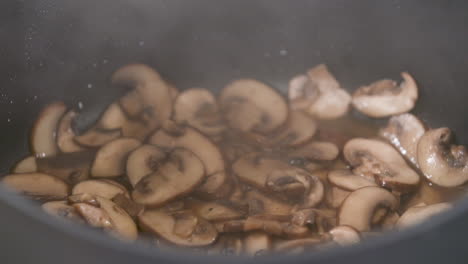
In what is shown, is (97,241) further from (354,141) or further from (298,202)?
(354,141)

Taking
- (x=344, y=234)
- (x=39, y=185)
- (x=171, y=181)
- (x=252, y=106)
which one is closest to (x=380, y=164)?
(x=344, y=234)

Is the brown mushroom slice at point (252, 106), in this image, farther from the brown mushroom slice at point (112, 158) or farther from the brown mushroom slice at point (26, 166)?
the brown mushroom slice at point (26, 166)

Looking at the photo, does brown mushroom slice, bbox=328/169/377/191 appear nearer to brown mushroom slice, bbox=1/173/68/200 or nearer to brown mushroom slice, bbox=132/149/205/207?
brown mushroom slice, bbox=132/149/205/207

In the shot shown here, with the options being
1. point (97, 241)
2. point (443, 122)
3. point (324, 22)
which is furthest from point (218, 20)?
point (97, 241)

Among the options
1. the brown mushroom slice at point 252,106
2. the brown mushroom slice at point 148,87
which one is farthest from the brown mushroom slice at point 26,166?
the brown mushroom slice at point 252,106

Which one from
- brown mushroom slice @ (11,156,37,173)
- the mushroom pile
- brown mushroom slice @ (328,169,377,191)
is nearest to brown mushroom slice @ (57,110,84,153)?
the mushroom pile

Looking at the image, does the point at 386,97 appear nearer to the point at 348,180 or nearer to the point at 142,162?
the point at 348,180
